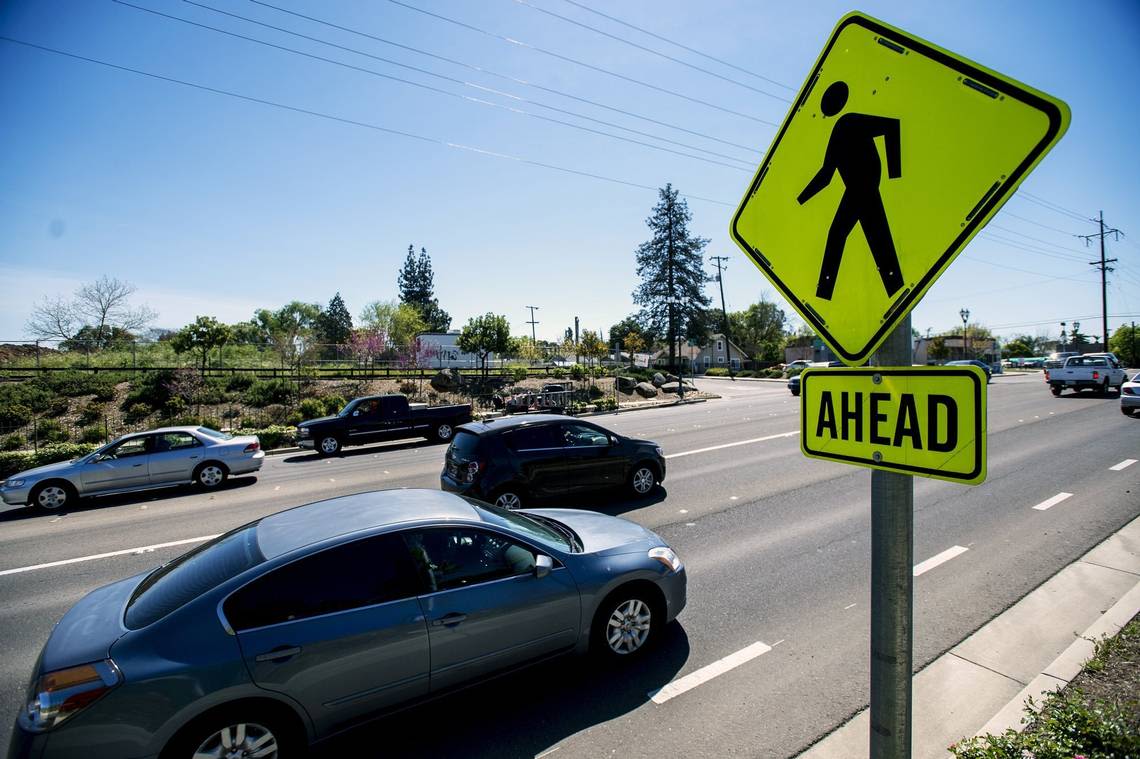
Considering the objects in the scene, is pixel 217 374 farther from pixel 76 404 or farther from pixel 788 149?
pixel 788 149

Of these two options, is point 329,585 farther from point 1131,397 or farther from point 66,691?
point 1131,397

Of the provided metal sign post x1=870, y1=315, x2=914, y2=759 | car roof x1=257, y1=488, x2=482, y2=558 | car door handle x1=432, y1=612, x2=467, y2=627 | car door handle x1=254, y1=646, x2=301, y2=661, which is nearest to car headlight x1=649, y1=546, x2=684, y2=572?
car roof x1=257, y1=488, x2=482, y2=558

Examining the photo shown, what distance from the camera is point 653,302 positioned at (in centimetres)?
5688

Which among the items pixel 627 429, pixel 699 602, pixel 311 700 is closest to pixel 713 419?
pixel 627 429

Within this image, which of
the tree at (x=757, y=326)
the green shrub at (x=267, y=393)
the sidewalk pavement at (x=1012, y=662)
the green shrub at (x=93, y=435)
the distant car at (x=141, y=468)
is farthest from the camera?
the tree at (x=757, y=326)

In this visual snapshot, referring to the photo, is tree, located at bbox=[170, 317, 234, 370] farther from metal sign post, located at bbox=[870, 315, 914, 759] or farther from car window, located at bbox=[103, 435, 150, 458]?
metal sign post, located at bbox=[870, 315, 914, 759]

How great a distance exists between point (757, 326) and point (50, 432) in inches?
3914

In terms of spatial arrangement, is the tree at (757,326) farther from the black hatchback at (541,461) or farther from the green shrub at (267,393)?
the black hatchback at (541,461)

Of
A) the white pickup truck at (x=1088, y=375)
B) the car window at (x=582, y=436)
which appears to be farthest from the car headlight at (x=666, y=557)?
the white pickup truck at (x=1088, y=375)

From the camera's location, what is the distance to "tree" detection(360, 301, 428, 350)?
7481 centimetres

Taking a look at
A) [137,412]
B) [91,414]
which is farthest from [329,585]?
[91,414]

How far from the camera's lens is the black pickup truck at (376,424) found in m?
16.5

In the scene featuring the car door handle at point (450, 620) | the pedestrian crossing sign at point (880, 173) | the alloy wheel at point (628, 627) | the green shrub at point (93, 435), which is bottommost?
the alloy wheel at point (628, 627)

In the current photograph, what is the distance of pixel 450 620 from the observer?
3473mm
